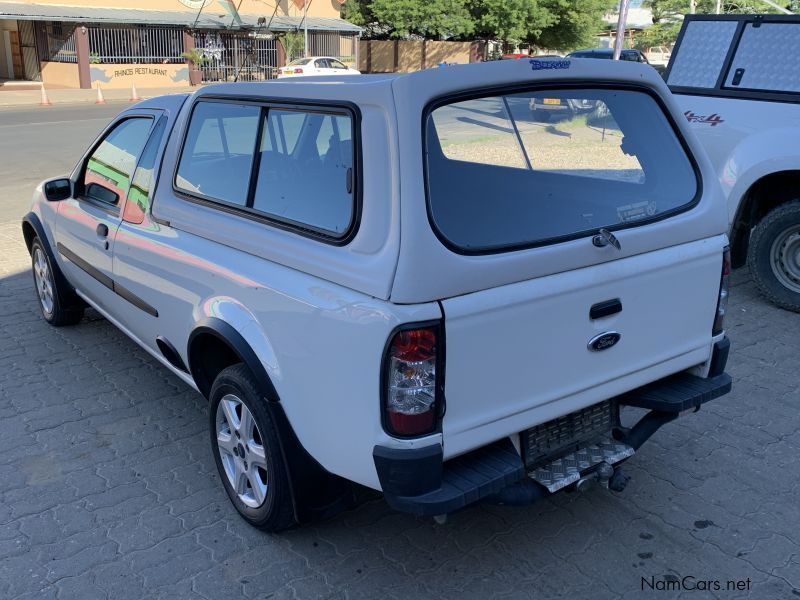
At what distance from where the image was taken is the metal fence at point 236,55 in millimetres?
35875

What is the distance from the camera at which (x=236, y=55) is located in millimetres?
37500

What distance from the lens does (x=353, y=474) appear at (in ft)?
8.74

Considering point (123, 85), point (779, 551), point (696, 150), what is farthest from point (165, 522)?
point (123, 85)

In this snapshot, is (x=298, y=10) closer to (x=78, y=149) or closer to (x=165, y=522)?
(x=78, y=149)

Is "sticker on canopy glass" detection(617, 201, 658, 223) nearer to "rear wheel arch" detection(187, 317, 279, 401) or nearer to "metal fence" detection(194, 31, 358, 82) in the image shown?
"rear wheel arch" detection(187, 317, 279, 401)

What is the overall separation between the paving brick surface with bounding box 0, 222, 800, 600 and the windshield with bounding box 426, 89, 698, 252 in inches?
49.3

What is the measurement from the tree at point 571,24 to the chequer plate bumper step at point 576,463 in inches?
1680

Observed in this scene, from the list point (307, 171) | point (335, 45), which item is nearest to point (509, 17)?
point (335, 45)

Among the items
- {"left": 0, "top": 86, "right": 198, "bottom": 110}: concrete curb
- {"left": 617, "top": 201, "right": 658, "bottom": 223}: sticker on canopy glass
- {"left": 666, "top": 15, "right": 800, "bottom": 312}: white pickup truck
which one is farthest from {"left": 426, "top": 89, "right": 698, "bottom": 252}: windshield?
{"left": 0, "top": 86, "right": 198, "bottom": 110}: concrete curb

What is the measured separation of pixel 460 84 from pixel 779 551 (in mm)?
2285

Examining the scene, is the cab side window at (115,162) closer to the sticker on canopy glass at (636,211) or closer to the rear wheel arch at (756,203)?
the sticker on canopy glass at (636,211)

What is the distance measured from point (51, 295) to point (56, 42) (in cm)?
3110

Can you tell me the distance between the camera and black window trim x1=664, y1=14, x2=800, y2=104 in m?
6.13

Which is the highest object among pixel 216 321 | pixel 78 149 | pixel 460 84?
pixel 460 84
